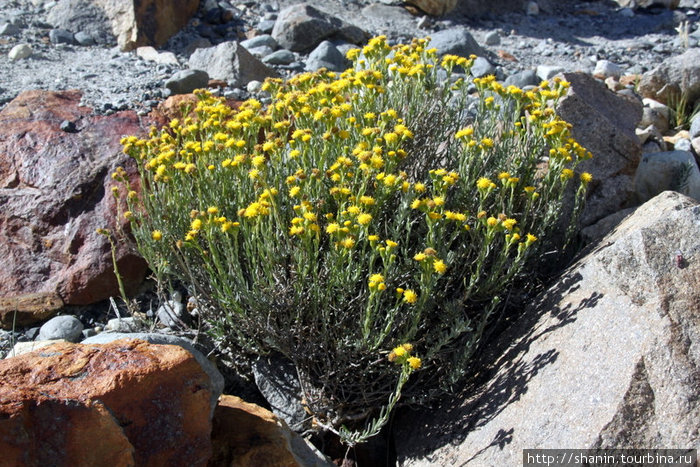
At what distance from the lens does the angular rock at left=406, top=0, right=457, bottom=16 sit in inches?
378

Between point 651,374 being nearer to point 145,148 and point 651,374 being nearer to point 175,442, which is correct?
point 175,442

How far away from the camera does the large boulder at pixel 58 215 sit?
13.3ft

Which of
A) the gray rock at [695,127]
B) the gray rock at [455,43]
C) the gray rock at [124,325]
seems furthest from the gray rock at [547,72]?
the gray rock at [124,325]

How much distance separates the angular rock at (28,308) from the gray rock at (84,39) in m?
4.18

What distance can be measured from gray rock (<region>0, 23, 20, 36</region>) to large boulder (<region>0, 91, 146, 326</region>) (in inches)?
118

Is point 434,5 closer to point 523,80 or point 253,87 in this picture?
point 523,80

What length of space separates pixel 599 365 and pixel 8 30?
279 inches

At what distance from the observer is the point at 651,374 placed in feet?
8.98

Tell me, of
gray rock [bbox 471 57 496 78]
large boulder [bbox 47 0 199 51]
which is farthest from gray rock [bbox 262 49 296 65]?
gray rock [bbox 471 57 496 78]

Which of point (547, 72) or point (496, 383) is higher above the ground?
point (547, 72)

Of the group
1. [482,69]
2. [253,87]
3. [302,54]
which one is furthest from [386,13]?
[253,87]

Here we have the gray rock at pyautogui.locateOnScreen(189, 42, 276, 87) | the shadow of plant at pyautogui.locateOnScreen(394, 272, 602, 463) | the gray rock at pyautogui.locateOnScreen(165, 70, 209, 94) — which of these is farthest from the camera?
the gray rock at pyautogui.locateOnScreen(189, 42, 276, 87)

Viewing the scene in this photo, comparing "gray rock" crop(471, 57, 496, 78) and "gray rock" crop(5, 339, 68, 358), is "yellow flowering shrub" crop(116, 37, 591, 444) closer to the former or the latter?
"gray rock" crop(5, 339, 68, 358)

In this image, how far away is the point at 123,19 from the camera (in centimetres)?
732
